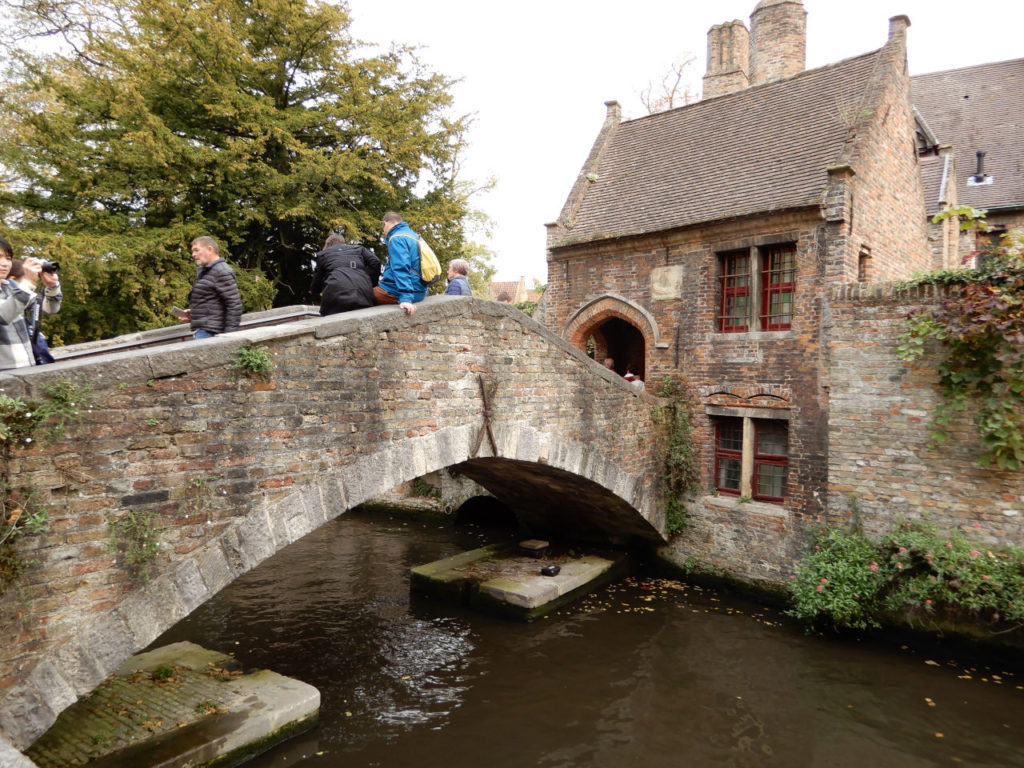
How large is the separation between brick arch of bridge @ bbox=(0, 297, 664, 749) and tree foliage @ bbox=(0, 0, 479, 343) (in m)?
6.02

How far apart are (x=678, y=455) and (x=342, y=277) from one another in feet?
23.3

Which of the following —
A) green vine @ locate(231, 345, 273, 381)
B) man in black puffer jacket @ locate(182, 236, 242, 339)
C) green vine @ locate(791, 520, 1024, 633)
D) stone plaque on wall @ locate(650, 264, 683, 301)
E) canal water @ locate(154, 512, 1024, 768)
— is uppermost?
stone plaque on wall @ locate(650, 264, 683, 301)

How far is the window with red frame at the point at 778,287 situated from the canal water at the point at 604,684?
4693mm

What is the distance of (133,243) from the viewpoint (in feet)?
34.5

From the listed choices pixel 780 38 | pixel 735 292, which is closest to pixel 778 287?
pixel 735 292

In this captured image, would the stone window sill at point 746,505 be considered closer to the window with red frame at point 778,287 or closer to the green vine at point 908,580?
the green vine at point 908,580

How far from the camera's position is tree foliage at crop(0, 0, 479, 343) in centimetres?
1055

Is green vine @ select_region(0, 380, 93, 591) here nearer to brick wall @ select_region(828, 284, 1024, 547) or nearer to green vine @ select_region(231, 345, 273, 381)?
green vine @ select_region(231, 345, 273, 381)

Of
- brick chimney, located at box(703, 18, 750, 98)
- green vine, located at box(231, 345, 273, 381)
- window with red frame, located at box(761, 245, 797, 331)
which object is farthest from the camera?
brick chimney, located at box(703, 18, 750, 98)

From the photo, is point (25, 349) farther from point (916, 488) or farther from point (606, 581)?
point (916, 488)

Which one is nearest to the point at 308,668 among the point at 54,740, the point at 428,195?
the point at 54,740

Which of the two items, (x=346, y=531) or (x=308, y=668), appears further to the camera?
(x=346, y=531)

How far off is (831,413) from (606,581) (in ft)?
15.4

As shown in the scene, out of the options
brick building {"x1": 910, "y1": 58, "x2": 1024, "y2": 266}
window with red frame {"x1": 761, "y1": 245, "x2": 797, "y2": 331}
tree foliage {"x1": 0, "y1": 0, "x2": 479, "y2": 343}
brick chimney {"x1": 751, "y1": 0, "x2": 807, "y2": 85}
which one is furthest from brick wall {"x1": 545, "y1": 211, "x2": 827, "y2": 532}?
brick chimney {"x1": 751, "y1": 0, "x2": 807, "y2": 85}
